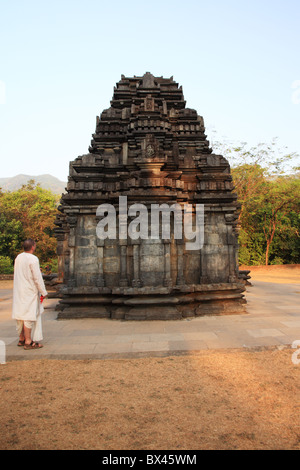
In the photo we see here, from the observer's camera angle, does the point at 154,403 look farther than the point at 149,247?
No

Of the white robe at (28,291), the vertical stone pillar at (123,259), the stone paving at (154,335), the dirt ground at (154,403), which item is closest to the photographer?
the dirt ground at (154,403)

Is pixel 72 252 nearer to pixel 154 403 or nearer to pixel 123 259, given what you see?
pixel 123 259

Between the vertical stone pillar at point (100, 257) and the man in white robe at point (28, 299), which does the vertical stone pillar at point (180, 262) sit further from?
the man in white robe at point (28, 299)

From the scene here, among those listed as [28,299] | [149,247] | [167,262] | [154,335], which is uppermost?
[149,247]

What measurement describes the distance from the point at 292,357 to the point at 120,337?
2919mm

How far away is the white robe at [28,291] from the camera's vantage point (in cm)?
499

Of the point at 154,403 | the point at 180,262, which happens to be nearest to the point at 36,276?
the point at 154,403

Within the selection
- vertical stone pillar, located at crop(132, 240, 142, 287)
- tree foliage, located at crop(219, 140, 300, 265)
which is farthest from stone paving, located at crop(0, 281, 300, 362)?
tree foliage, located at crop(219, 140, 300, 265)

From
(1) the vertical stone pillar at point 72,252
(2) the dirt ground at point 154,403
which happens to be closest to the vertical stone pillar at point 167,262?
(1) the vertical stone pillar at point 72,252

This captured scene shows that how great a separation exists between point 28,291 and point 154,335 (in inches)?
95.4

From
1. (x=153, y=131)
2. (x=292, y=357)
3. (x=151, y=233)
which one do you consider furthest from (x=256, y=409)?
(x=153, y=131)

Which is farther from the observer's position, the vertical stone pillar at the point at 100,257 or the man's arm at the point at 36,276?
the vertical stone pillar at the point at 100,257

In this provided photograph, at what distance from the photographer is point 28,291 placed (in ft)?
16.6

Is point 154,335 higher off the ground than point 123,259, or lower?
lower
